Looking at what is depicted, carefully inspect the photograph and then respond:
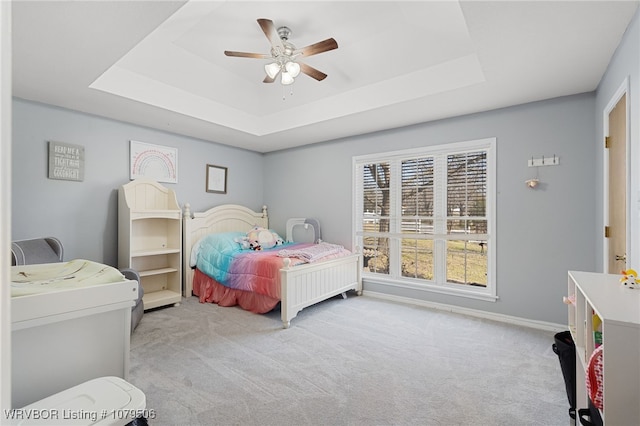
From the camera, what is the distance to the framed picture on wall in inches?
186

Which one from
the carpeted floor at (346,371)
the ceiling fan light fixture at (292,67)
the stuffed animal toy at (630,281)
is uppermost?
the ceiling fan light fixture at (292,67)

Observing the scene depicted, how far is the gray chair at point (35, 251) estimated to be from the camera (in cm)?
254

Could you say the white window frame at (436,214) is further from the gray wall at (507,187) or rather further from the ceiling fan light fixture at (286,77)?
the ceiling fan light fixture at (286,77)

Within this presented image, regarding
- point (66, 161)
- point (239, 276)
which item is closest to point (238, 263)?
point (239, 276)

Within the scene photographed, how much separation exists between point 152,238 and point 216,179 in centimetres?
132

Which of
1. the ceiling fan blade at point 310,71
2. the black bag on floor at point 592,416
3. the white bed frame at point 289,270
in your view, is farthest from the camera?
the white bed frame at point 289,270

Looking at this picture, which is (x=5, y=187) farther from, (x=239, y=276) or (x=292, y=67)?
(x=239, y=276)

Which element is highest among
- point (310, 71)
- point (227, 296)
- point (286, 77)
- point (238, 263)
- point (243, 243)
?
point (310, 71)

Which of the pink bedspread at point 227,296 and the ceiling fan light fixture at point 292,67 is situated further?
the pink bedspread at point 227,296

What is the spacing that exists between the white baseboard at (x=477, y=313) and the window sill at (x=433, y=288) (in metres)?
0.15

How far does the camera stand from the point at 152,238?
4.00 meters

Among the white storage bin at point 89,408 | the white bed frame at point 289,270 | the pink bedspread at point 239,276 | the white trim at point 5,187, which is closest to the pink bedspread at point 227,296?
the pink bedspread at point 239,276

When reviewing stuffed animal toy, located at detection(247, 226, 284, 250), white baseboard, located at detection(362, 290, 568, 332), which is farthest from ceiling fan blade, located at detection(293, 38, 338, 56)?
Answer: white baseboard, located at detection(362, 290, 568, 332)

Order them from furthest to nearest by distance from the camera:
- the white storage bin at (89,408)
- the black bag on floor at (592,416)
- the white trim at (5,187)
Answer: the black bag on floor at (592,416) < the white storage bin at (89,408) < the white trim at (5,187)
